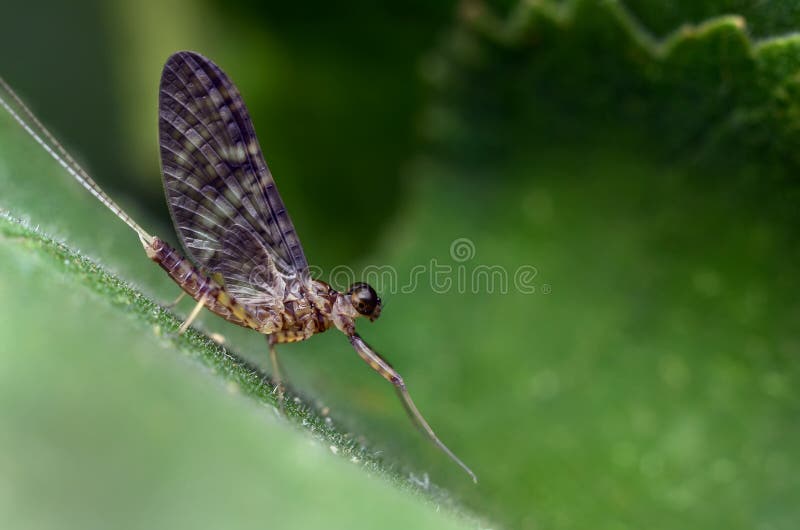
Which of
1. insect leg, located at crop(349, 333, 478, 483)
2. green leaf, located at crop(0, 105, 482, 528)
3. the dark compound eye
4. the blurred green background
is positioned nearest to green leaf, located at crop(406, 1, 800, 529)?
the blurred green background

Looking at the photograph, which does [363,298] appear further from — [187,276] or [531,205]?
[531,205]

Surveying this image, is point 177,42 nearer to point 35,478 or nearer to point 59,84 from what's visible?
point 59,84

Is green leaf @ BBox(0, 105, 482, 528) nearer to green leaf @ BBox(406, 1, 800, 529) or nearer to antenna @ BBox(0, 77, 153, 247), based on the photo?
antenna @ BBox(0, 77, 153, 247)

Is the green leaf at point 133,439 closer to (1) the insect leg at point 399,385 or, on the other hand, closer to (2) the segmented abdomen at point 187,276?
(2) the segmented abdomen at point 187,276

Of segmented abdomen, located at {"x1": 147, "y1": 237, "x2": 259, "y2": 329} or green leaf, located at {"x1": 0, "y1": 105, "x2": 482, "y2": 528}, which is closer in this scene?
green leaf, located at {"x1": 0, "y1": 105, "x2": 482, "y2": 528}

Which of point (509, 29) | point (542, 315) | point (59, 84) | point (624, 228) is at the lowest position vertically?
point (59, 84)

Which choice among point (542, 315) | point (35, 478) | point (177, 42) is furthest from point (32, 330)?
point (177, 42)

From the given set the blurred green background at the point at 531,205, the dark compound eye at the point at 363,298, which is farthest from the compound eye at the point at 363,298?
the blurred green background at the point at 531,205
